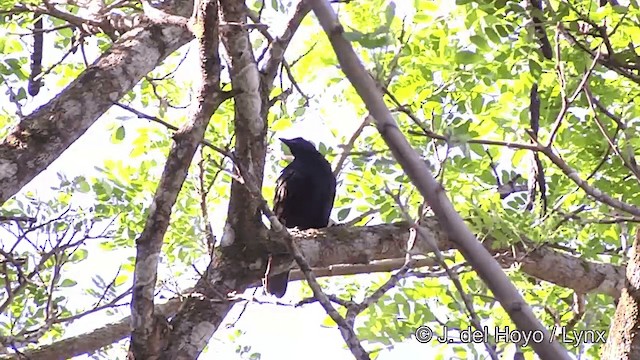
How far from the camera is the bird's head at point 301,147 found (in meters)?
4.31

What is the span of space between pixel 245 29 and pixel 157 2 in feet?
4.30

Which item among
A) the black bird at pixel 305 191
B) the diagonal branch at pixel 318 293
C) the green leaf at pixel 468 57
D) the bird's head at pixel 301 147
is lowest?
the diagonal branch at pixel 318 293

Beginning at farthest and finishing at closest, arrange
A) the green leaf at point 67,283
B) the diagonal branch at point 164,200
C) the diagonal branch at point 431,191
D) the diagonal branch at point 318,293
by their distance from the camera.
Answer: the green leaf at point 67,283, the diagonal branch at point 164,200, the diagonal branch at point 318,293, the diagonal branch at point 431,191

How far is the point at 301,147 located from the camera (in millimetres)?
4336

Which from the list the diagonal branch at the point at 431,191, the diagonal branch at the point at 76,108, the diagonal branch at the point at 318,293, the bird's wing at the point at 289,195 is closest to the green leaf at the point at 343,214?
the bird's wing at the point at 289,195

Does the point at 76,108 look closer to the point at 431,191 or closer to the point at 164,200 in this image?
the point at 164,200

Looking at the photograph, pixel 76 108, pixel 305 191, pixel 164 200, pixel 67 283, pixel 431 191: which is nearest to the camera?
pixel 431 191

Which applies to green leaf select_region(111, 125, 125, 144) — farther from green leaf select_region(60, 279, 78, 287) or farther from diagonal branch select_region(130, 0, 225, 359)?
diagonal branch select_region(130, 0, 225, 359)

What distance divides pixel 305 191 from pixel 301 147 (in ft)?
1.01

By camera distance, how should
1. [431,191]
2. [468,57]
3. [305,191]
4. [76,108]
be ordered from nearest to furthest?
1. [431,191]
2. [76,108]
3. [468,57]
4. [305,191]

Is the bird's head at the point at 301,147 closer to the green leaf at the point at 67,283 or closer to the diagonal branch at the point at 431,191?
the green leaf at the point at 67,283

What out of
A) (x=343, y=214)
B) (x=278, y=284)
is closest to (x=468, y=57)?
(x=343, y=214)

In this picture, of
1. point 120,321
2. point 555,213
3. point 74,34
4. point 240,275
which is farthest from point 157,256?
point 74,34

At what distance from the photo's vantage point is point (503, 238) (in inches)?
98.2
